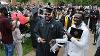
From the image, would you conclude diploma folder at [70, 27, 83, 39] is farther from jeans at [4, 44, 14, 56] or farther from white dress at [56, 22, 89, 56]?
jeans at [4, 44, 14, 56]

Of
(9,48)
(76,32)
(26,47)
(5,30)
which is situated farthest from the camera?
(26,47)

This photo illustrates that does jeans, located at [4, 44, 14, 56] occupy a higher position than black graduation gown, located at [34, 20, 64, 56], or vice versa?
black graduation gown, located at [34, 20, 64, 56]

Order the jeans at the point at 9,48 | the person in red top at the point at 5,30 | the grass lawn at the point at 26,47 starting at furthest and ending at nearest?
1. the grass lawn at the point at 26,47
2. the jeans at the point at 9,48
3. the person in red top at the point at 5,30

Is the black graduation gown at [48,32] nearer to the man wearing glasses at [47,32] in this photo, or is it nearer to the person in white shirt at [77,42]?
the man wearing glasses at [47,32]

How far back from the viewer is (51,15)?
833cm

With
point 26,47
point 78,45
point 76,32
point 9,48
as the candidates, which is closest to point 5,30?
point 9,48

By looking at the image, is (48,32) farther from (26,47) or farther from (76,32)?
(26,47)

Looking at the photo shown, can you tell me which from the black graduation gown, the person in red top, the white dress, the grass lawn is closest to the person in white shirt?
the white dress

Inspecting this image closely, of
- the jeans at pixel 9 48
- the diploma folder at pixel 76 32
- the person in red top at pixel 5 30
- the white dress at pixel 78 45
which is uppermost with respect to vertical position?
the diploma folder at pixel 76 32

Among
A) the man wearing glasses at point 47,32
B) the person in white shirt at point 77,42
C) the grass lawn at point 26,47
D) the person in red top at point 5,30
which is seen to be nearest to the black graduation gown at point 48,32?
the man wearing glasses at point 47,32

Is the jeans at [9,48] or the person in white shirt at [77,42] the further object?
the jeans at [9,48]

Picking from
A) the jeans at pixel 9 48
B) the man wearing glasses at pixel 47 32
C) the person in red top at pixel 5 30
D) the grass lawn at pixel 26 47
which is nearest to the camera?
the man wearing glasses at pixel 47 32

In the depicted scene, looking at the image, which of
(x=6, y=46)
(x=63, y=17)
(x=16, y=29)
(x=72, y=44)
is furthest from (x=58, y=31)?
(x=63, y=17)

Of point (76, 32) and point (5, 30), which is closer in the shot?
point (76, 32)
